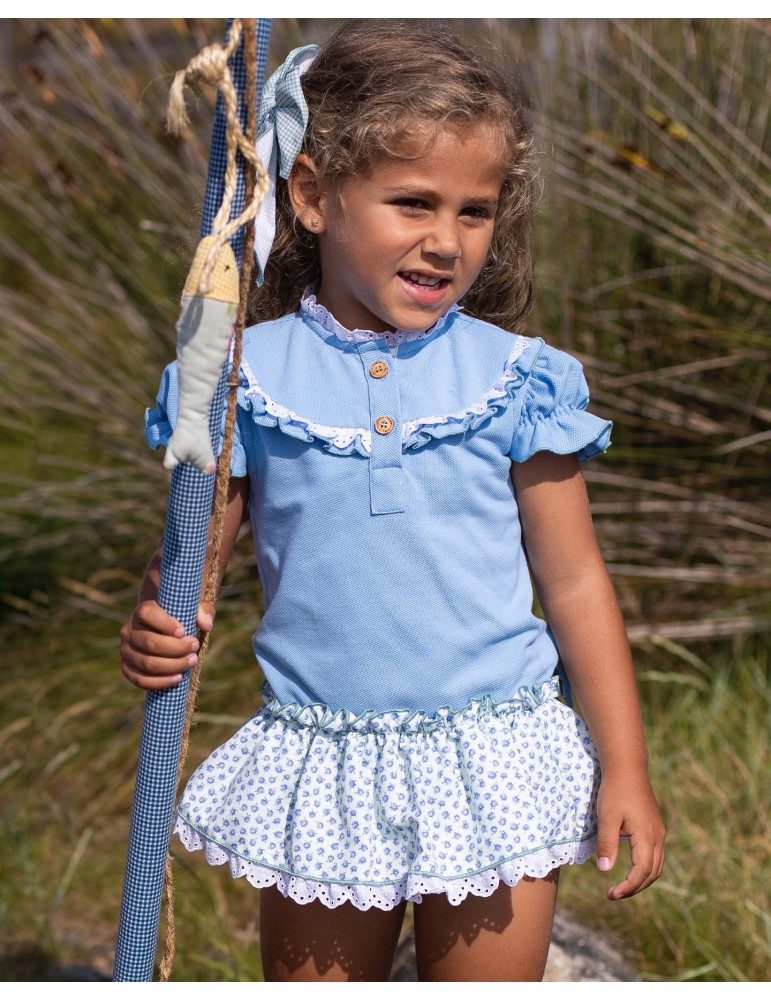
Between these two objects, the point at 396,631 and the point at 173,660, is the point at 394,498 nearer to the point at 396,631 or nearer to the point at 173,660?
the point at 396,631

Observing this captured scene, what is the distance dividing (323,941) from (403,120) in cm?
109

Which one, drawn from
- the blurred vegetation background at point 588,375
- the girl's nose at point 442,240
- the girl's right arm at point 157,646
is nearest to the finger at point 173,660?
the girl's right arm at point 157,646

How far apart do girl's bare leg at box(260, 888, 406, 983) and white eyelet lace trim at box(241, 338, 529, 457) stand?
2.03 ft

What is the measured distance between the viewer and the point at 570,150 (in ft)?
10.7

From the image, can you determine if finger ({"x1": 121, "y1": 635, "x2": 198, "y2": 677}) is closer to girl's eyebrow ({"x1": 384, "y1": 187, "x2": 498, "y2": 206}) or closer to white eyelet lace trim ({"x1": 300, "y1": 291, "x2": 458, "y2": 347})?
white eyelet lace trim ({"x1": 300, "y1": 291, "x2": 458, "y2": 347})

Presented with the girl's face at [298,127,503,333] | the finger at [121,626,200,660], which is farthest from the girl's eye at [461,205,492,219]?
the finger at [121,626,200,660]

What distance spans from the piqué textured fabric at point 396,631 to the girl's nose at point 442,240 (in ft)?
0.44

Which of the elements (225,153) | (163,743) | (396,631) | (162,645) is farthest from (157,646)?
(225,153)

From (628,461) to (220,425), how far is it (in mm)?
2151

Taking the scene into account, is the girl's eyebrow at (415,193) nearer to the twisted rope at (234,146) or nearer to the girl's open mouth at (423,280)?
the girl's open mouth at (423,280)

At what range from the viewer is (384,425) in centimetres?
155

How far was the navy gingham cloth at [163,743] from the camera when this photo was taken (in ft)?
4.42

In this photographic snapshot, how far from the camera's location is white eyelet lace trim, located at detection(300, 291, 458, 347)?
1608 millimetres

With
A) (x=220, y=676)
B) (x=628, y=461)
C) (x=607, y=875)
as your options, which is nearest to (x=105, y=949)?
→ (x=220, y=676)
